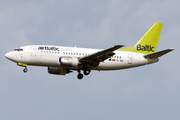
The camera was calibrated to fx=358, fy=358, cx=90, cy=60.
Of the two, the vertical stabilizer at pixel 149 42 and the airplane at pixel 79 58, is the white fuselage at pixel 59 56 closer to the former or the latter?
the airplane at pixel 79 58

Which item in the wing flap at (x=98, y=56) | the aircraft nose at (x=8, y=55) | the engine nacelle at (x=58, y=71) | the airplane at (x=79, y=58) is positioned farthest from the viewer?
the engine nacelle at (x=58, y=71)

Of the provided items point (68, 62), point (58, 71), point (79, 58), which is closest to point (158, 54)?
point (79, 58)

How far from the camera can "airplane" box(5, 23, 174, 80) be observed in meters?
52.4

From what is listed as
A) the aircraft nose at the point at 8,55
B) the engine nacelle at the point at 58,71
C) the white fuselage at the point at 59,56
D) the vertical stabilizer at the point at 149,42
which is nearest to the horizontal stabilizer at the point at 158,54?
A: the white fuselage at the point at 59,56

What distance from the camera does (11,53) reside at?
5362cm

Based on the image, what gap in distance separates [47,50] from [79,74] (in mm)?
6980

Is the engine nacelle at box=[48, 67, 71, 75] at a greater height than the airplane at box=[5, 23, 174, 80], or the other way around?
the airplane at box=[5, 23, 174, 80]

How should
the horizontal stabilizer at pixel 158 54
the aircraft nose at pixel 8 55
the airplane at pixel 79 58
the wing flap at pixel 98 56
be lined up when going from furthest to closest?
the aircraft nose at pixel 8 55 → the horizontal stabilizer at pixel 158 54 → the airplane at pixel 79 58 → the wing flap at pixel 98 56

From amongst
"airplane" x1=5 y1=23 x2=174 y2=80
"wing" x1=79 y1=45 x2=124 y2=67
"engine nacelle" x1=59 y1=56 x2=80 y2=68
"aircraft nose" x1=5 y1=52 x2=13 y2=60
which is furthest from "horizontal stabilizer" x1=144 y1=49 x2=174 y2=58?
"aircraft nose" x1=5 y1=52 x2=13 y2=60

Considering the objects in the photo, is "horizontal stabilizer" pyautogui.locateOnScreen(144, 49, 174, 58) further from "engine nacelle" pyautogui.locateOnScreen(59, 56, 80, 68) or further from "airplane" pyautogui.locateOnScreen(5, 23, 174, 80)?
"engine nacelle" pyautogui.locateOnScreen(59, 56, 80, 68)

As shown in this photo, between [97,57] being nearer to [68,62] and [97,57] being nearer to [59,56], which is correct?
[68,62]

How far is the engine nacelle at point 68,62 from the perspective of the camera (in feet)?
170

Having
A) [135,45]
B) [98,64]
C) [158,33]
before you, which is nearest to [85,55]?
[98,64]

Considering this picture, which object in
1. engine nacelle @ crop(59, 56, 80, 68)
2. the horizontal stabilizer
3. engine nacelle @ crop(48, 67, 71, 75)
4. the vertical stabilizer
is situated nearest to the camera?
engine nacelle @ crop(59, 56, 80, 68)
